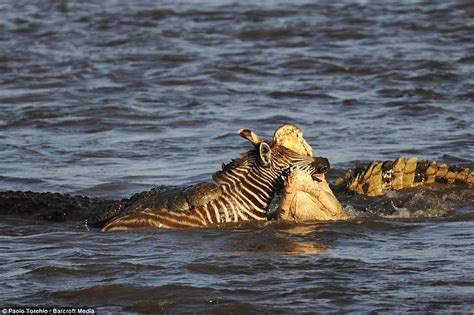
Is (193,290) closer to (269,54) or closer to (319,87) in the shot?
(319,87)

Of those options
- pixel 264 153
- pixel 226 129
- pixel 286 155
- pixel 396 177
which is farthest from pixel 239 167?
pixel 226 129

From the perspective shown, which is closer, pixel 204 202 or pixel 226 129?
pixel 204 202

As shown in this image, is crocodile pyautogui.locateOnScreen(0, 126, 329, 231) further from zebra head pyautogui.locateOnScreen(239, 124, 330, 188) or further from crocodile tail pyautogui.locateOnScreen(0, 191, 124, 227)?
crocodile tail pyautogui.locateOnScreen(0, 191, 124, 227)

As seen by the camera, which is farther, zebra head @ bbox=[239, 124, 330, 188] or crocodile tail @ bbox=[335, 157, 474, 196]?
crocodile tail @ bbox=[335, 157, 474, 196]

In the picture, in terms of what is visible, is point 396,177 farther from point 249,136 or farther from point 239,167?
point 249,136

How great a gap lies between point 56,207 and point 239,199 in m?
1.49

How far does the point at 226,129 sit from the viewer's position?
13.4m

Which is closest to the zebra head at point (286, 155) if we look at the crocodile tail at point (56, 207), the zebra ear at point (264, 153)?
the zebra ear at point (264, 153)

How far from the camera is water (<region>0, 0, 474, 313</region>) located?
283 inches

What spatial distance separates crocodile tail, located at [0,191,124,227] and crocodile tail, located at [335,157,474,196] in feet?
7.02

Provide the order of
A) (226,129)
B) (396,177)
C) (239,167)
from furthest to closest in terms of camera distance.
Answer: (226,129)
(396,177)
(239,167)

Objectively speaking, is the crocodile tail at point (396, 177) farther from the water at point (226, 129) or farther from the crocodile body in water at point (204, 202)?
the crocodile body in water at point (204, 202)

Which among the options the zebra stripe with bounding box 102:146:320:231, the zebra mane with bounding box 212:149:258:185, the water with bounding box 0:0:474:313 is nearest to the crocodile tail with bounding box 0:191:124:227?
the water with bounding box 0:0:474:313

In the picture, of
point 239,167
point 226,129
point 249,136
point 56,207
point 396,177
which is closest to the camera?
point 249,136
